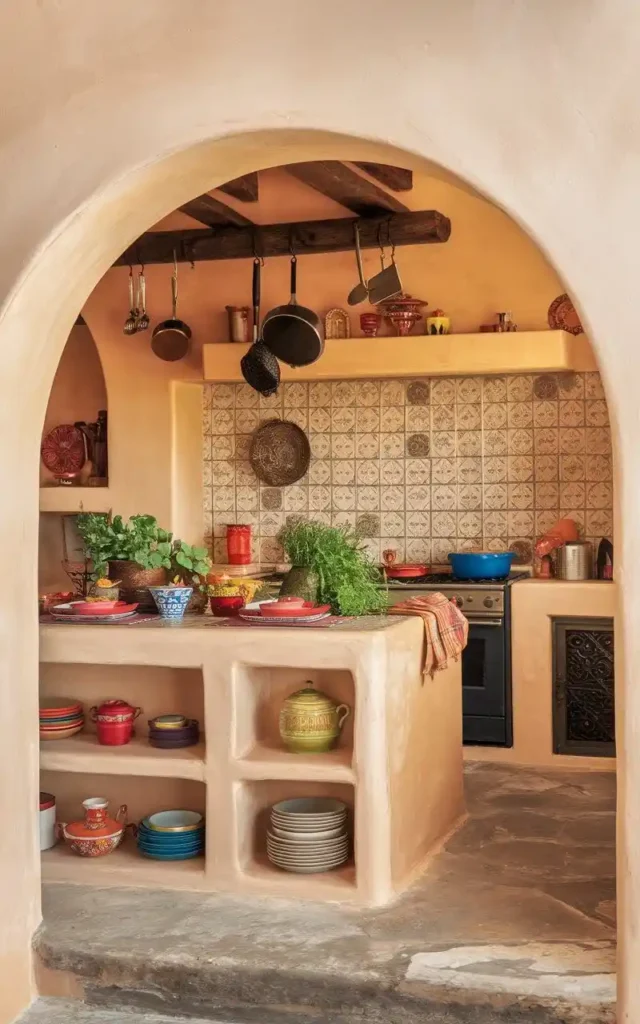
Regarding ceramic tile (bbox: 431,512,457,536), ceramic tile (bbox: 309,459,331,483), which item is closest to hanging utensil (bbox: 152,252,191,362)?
ceramic tile (bbox: 309,459,331,483)

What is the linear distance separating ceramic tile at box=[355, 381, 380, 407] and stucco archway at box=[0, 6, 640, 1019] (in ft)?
10.8

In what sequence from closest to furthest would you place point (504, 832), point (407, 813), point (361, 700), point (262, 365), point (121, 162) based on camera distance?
point (121, 162), point (361, 700), point (407, 813), point (504, 832), point (262, 365)

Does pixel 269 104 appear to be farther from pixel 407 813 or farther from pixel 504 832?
pixel 504 832

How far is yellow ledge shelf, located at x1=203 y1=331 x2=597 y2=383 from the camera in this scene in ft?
20.2

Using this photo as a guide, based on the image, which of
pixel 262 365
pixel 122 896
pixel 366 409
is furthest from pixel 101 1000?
pixel 366 409

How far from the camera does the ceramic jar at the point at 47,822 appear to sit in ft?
13.5

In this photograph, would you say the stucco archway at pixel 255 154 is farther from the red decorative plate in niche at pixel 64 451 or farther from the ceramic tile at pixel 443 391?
the red decorative plate in niche at pixel 64 451

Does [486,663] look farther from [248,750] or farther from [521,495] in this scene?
[248,750]

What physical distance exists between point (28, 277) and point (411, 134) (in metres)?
1.17

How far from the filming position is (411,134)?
308 cm

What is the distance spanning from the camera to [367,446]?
6.85 meters

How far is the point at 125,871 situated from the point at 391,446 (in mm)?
3465

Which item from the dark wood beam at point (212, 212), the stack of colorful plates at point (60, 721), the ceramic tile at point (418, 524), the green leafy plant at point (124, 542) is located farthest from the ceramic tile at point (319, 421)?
the stack of colorful plates at point (60, 721)

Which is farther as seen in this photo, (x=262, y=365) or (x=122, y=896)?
(x=262, y=365)
